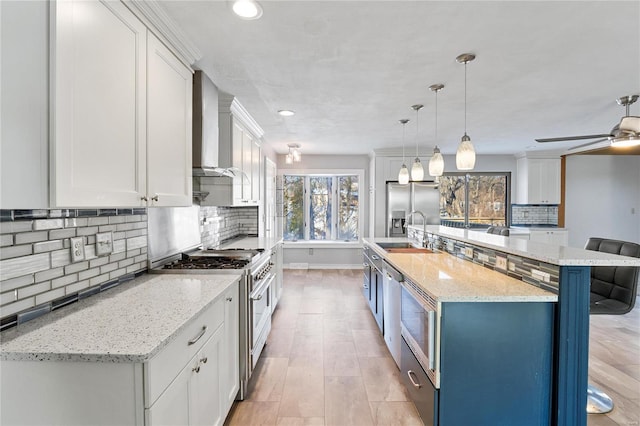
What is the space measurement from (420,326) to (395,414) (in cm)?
68

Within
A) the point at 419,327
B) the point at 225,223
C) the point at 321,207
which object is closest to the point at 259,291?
the point at 419,327

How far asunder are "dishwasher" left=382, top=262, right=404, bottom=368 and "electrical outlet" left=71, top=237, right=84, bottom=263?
1894mm

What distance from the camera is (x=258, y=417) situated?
2.06 m

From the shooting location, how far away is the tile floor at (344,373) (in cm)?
207

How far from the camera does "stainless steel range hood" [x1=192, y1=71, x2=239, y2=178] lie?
233 cm

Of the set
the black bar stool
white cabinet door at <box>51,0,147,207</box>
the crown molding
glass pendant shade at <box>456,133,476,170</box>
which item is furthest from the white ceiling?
the black bar stool

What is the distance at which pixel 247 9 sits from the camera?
63.9 inches

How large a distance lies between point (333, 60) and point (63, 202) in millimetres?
1839

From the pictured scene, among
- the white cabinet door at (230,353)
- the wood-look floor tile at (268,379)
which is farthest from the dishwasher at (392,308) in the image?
the white cabinet door at (230,353)

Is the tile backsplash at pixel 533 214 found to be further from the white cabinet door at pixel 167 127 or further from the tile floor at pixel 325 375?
the white cabinet door at pixel 167 127

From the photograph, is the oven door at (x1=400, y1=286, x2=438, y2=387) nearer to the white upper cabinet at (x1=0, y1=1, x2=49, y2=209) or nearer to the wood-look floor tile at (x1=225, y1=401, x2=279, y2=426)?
the wood-look floor tile at (x1=225, y1=401, x2=279, y2=426)

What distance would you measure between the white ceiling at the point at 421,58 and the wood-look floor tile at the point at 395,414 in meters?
2.36

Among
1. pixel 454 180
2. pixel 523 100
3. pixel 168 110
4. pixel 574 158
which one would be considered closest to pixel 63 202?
pixel 168 110

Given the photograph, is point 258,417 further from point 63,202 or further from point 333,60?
point 333,60
